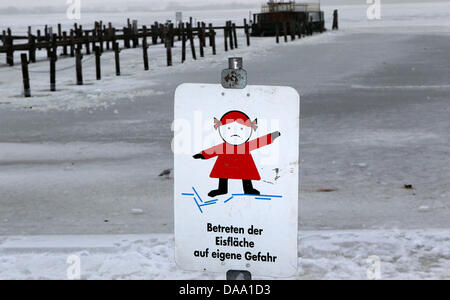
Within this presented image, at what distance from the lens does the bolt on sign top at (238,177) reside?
262cm

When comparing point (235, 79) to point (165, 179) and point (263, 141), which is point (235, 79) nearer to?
point (263, 141)

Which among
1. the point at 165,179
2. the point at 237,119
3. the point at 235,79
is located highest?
the point at 235,79

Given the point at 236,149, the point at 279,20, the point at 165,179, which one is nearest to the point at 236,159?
the point at 236,149

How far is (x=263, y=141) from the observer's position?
2.63m

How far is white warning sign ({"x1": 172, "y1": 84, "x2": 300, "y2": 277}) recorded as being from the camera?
8.60 feet

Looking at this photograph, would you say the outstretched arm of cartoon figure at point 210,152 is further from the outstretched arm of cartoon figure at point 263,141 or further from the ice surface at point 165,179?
the ice surface at point 165,179

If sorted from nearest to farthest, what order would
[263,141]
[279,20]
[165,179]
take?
[263,141], [165,179], [279,20]

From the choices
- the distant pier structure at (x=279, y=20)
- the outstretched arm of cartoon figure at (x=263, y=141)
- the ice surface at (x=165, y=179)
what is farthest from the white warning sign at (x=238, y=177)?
the distant pier structure at (x=279, y=20)

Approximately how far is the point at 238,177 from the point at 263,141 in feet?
0.59

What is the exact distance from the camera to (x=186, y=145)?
8.89ft

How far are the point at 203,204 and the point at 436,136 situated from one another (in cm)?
783

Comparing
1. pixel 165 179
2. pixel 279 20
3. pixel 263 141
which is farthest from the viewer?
pixel 279 20
